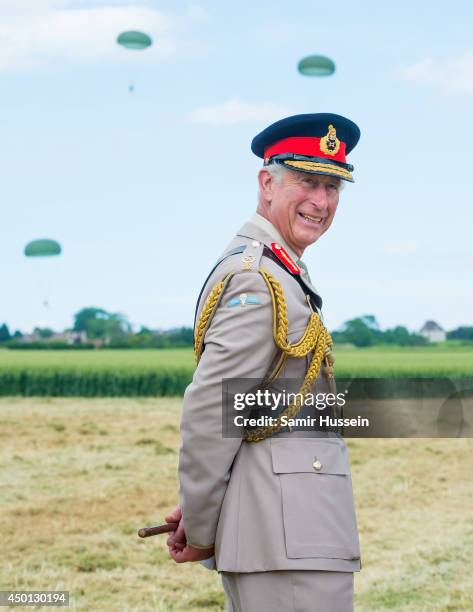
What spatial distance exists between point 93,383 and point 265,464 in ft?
57.9

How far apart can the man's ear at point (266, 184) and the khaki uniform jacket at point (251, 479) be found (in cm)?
23

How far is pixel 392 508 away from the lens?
7273mm

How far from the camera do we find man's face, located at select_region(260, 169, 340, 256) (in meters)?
2.23

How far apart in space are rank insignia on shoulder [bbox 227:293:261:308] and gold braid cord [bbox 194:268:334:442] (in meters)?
0.04

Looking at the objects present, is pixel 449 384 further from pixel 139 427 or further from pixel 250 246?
pixel 250 246

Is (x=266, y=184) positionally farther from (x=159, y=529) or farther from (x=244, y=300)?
(x=159, y=529)

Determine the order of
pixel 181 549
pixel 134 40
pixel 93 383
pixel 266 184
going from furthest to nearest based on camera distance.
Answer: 1. pixel 134 40
2. pixel 93 383
3. pixel 266 184
4. pixel 181 549

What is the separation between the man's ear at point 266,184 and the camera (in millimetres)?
2268

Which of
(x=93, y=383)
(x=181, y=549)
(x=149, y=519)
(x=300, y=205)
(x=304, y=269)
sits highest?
(x=300, y=205)

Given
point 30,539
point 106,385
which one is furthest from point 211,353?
point 106,385

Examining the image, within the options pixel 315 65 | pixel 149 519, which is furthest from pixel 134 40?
pixel 149 519

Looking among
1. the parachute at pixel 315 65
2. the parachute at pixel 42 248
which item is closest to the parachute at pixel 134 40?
the parachute at pixel 315 65

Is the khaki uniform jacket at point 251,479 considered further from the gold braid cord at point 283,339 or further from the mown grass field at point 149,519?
the mown grass field at point 149,519

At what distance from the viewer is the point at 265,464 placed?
6.79ft
